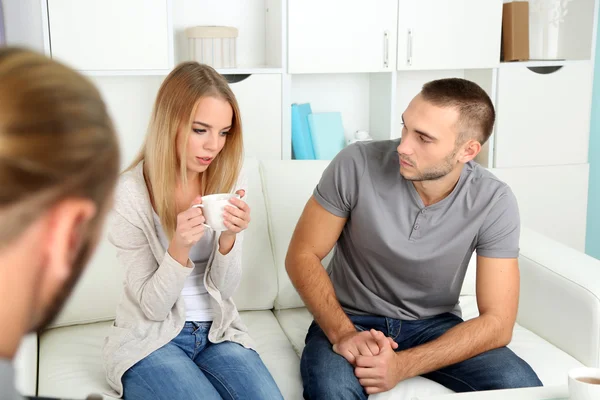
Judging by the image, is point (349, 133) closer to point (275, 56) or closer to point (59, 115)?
point (275, 56)

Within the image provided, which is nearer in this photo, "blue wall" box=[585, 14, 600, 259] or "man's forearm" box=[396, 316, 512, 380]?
"man's forearm" box=[396, 316, 512, 380]

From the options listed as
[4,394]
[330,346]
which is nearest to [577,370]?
[330,346]

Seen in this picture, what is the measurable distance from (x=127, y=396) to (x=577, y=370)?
92 centimetres

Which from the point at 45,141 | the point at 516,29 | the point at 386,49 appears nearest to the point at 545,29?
the point at 516,29

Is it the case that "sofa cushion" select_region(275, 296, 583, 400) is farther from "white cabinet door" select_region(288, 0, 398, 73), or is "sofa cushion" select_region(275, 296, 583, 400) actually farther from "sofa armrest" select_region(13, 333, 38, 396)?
"white cabinet door" select_region(288, 0, 398, 73)

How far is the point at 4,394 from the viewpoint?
53 cm

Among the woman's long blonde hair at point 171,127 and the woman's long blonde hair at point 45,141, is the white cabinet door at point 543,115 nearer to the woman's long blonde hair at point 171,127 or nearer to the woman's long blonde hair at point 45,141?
the woman's long blonde hair at point 171,127

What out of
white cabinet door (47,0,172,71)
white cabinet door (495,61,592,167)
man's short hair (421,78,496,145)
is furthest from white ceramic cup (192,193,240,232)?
white cabinet door (495,61,592,167)

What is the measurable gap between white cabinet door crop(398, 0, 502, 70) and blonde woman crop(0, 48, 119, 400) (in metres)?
2.62

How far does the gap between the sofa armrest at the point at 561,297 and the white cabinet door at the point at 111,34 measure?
4.84 ft

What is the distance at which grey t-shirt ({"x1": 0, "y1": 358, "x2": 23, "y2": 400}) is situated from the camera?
0.53 m

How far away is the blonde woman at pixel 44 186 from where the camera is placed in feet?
1.62

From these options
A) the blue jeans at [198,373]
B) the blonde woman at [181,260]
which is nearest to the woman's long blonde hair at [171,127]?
the blonde woman at [181,260]

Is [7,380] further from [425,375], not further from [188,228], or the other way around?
[425,375]
